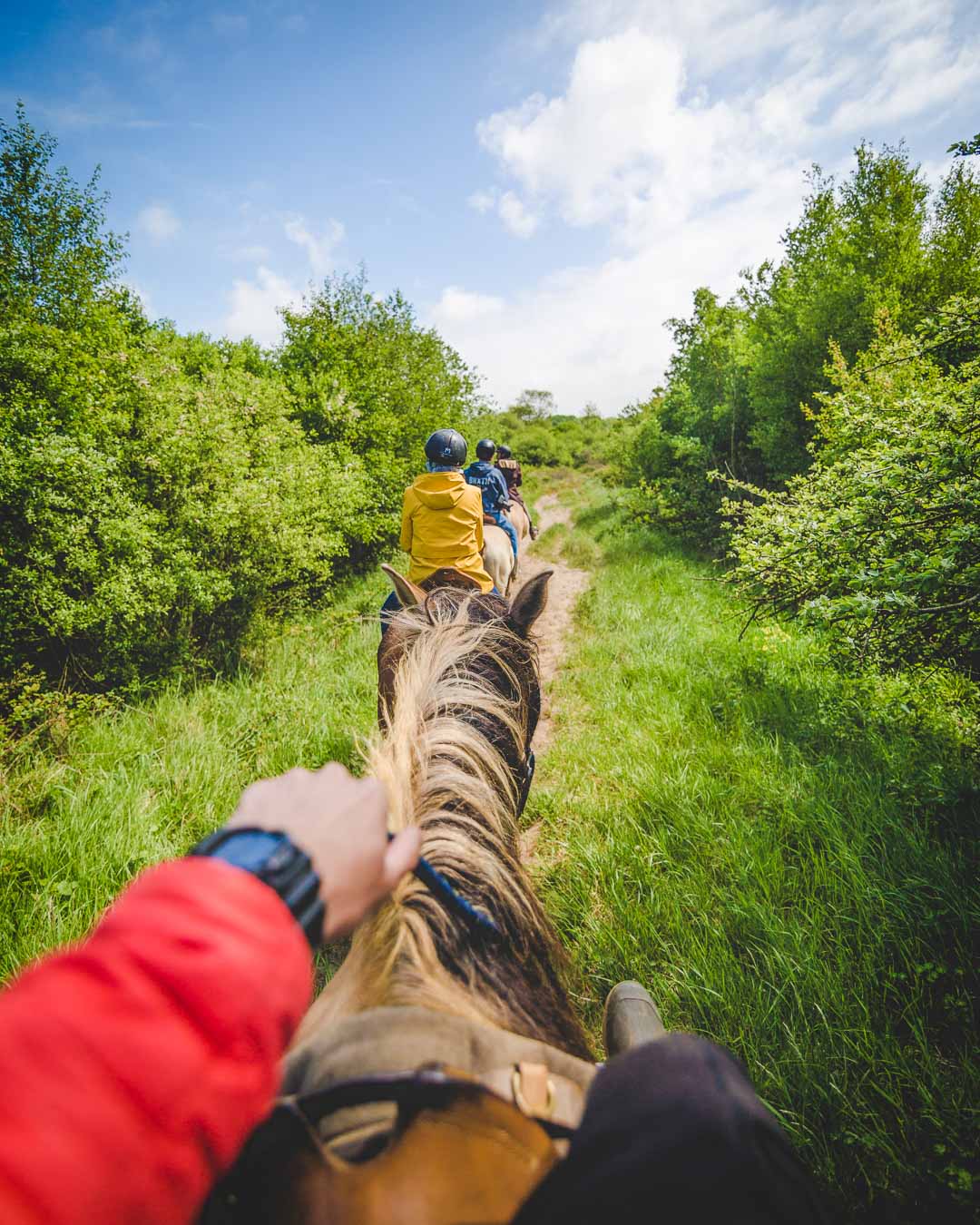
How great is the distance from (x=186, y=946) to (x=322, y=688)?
428 cm

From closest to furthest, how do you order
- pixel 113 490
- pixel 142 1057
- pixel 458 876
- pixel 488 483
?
pixel 142 1057 → pixel 458 876 → pixel 113 490 → pixel 488 483

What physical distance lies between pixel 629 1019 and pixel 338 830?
162 cm

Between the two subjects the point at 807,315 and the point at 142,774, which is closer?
the point at 142,774

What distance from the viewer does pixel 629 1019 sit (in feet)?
5.44

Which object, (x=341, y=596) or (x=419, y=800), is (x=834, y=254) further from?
(x=419, y=800)

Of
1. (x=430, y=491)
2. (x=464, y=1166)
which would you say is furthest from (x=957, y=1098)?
(x=430, y=491)

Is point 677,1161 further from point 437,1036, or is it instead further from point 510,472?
point 510,472

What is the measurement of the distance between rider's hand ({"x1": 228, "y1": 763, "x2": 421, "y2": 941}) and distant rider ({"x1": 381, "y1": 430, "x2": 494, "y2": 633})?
351 cm

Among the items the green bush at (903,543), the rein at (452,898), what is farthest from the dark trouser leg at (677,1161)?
the green bush at (903,543)

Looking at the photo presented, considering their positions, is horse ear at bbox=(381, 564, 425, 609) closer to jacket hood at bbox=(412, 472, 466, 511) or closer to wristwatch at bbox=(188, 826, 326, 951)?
jacket hood at bbox=(412, 472, 466, 511)

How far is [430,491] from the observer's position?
4.36m

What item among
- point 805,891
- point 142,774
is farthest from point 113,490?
point 805,891

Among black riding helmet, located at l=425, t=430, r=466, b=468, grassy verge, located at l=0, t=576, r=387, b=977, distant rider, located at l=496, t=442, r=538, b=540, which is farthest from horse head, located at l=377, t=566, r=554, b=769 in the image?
distant rider, located at l=496, t=442, r=538, b=540

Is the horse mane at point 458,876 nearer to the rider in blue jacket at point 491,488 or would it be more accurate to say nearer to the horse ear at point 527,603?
the horse ear at point 527,603
